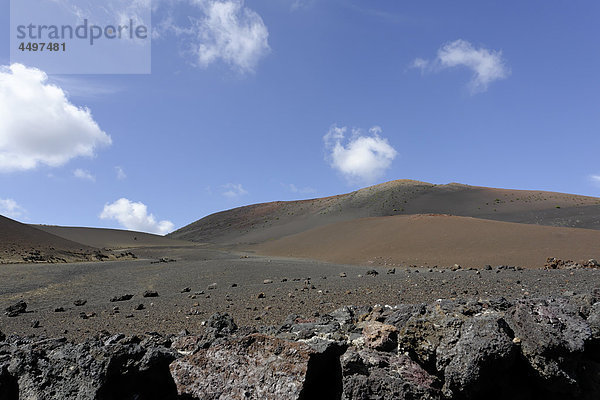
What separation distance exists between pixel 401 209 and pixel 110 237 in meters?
36.9

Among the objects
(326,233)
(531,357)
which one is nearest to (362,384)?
(531,357)

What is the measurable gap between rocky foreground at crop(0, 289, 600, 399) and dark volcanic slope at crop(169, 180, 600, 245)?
3253 centimetres

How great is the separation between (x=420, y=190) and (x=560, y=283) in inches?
1973

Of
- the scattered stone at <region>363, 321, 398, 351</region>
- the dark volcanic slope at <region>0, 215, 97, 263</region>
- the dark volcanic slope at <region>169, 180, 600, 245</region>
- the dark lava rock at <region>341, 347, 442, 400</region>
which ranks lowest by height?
the dark lava rock at <region>341, 347, 442, 400</region>

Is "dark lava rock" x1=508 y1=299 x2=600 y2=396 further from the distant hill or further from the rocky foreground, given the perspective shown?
the distant hill

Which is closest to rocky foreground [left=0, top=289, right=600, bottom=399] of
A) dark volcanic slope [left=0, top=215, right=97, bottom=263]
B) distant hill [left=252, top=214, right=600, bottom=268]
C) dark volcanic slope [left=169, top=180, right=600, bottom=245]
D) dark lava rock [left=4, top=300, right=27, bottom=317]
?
dark lava rock [left=4, top=300, right=27, bottom=317]

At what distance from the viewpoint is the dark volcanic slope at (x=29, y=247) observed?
61.9 ft

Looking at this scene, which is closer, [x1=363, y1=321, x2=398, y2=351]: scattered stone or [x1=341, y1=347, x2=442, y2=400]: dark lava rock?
[x1=341, y1=347, x2=442, y2=400]: dark lava rock

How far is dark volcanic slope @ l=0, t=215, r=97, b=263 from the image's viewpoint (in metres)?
18.9

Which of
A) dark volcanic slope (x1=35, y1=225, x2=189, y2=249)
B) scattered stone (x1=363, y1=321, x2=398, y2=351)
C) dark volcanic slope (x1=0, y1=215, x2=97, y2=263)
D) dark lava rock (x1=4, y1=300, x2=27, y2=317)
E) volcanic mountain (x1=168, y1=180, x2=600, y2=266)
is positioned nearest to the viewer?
scattered stone (x1=363, y1=321, x2=398, y2=351)

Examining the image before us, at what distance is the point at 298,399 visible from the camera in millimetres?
2834

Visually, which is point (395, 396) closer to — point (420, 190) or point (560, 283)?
point (560, 283)

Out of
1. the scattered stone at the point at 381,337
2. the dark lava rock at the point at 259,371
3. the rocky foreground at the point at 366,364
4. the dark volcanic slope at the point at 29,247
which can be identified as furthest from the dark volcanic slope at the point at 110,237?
the scattered stone at the point at 381,337

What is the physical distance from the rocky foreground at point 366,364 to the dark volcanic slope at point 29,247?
18322 mm
